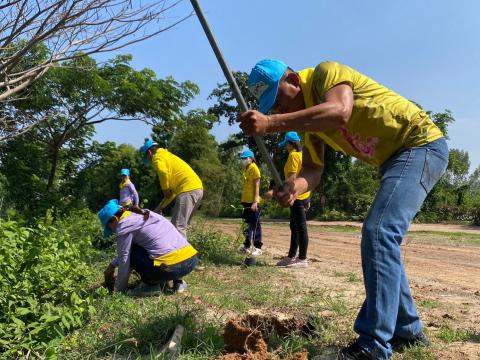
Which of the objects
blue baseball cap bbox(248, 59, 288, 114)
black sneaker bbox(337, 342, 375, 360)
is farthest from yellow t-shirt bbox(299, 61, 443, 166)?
black sneaker bbox(337, 342, 375, 360)

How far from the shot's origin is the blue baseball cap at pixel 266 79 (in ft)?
8.10

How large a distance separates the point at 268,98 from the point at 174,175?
11.8 ft

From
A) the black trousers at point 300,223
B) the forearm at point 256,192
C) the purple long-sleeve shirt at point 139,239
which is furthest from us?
the forearm at point 256,192

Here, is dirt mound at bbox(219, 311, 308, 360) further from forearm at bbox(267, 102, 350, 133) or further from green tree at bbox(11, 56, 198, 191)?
green tree at bbox(11, 56, 198, 191)

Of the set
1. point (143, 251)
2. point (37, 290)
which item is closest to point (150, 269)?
point (143, 251)

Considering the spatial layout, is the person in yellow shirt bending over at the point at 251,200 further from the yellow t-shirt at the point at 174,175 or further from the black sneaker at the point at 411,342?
the black sneaker at the point at 411,342

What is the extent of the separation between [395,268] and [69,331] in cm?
211

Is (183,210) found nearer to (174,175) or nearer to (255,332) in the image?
(174,175)

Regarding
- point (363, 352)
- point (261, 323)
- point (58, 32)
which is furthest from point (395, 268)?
point (58, 32)

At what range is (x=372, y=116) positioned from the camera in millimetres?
2393

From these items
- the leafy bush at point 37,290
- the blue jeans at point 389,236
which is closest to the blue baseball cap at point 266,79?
the blue jeans at point 389,236

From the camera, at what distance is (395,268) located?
227 centimetres

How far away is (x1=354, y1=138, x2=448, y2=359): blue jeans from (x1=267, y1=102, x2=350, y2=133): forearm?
446 mm

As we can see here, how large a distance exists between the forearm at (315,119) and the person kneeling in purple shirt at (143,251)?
7.78 ft
